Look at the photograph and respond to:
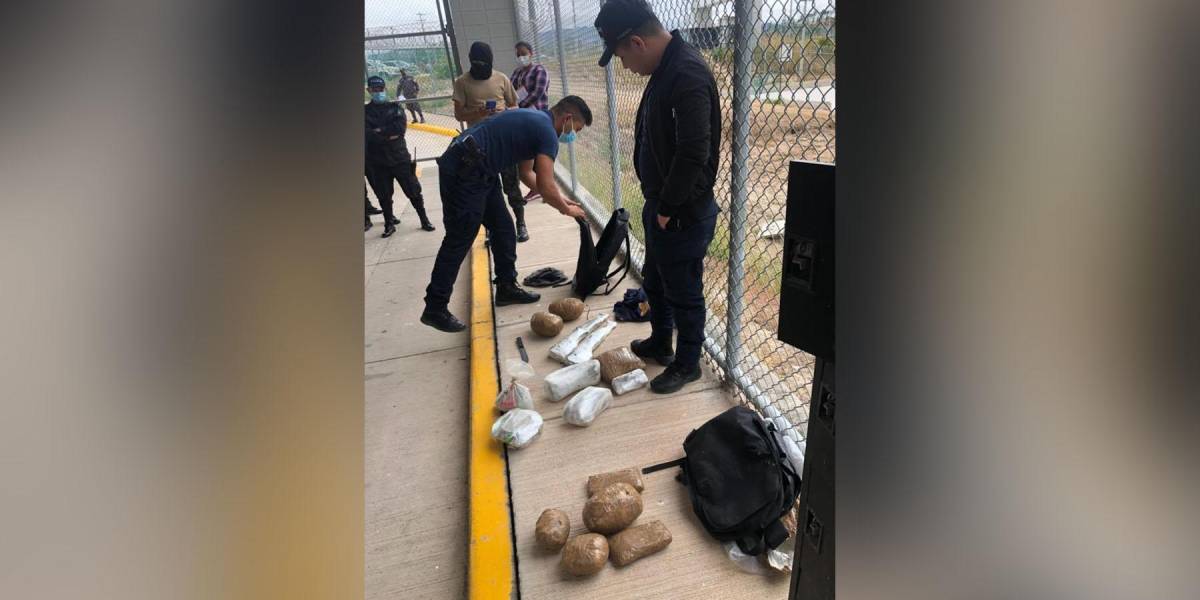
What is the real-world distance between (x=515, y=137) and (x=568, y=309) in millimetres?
1310

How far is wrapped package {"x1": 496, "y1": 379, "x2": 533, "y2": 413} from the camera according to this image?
3510mm

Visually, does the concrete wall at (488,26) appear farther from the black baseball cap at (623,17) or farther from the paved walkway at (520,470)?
the black baseball cap at (623,17)

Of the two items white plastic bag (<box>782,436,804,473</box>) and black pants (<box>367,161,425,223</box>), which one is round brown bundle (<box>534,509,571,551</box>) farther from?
black pants (<box>367,161,425,223</box>)

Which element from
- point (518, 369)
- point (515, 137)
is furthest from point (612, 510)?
point (515, 137)

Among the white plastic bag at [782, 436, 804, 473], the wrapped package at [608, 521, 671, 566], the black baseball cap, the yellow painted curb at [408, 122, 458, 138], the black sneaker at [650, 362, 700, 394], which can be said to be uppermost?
the black baseball cap

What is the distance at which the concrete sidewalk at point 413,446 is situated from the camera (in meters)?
2.71

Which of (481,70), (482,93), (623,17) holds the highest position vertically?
(623,17)

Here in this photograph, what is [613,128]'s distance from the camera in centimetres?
546

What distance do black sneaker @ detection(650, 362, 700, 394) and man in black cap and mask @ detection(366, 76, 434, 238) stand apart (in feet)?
15.5

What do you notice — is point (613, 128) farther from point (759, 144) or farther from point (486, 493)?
point (486, 493)

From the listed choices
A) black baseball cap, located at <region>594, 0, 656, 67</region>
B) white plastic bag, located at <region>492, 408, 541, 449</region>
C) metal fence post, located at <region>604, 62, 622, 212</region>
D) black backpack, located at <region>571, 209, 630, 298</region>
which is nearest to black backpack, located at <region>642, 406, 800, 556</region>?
white plastic bag, located at <region>492, 408, 541, 449</region>
